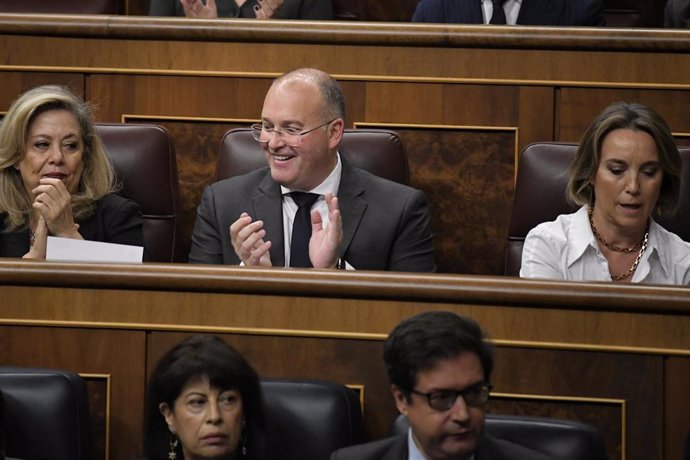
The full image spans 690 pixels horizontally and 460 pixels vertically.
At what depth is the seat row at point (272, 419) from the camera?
0.93 meters

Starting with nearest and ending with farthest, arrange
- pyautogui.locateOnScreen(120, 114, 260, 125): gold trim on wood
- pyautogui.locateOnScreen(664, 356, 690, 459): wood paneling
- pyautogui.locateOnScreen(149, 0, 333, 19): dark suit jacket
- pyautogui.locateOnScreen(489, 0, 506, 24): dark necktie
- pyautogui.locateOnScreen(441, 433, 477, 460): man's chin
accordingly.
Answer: pyautogui.locateOnScreen(441, 433, 477, 460): man's chin → pyautogui.locateOnScreen(664, 356, 690, 459): wood paneling → pyautogui.locateOnScreen(120, 114, 260, 125): gold trim on wood → pyautogui.locateOnScreen(489, 0, 506, 24): dark necktie → pyautogui.locateOnScreen(149, 0, 333, 19): dark suit jacket

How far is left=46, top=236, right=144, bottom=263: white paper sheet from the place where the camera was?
3.68 feet

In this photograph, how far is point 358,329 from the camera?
0.99 meters

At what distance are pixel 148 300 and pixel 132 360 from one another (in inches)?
1.9

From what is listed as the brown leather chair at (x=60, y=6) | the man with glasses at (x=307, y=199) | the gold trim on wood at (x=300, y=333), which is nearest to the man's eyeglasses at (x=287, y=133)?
the man with glasses at (x=307, y=199)

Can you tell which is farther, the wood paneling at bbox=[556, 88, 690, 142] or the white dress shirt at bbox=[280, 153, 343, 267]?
the wood paneling at bbox=[556, 88, 690, 142]

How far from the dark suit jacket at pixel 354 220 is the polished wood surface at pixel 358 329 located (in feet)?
0.83

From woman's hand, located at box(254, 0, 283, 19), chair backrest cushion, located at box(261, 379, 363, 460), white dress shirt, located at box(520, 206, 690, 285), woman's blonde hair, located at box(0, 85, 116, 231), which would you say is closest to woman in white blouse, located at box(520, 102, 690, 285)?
white dress shirt, located at box(520, 206, 690, 285)

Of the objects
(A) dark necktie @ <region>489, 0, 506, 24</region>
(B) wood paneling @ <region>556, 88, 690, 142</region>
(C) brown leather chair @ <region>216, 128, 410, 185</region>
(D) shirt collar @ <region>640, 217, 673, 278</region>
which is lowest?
(D) shirt collar @ <region>640, 217, 673, 278</region>

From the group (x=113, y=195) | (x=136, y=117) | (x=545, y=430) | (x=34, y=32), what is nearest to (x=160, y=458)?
(x=545, y=430)

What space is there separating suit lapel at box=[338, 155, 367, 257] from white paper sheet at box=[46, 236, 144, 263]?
0.73 feet

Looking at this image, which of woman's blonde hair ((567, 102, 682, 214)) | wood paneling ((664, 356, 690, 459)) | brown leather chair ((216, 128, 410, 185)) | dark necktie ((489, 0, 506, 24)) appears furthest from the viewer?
dark necktie ((489, 0, 506, 24))

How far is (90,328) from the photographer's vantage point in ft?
3.36

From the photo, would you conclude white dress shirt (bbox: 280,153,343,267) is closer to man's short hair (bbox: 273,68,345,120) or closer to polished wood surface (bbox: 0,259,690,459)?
man's short hair (bbox: 273,68,345,120)
